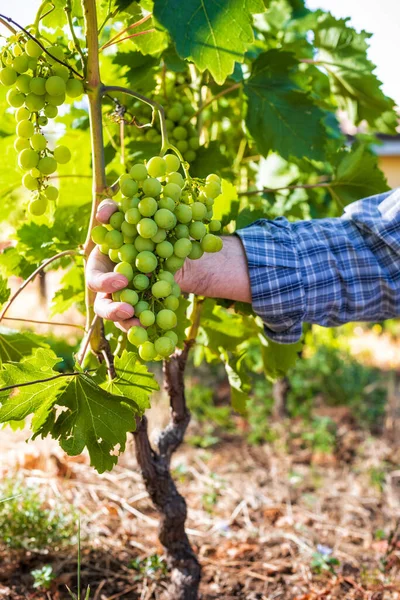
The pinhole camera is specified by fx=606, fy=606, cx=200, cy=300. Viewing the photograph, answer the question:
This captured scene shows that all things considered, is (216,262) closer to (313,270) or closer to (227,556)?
(313,270)

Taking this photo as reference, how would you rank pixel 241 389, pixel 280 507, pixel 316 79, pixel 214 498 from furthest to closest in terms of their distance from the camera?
1. pixel 280 507
2. pixel 214 498
3. pixel 316 79
4. pixel 241 389

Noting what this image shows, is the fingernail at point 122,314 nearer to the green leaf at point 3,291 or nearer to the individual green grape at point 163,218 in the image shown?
the individual green grape at point 163,218

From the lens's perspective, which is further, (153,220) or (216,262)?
(216,262)

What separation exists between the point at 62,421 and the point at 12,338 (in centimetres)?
42

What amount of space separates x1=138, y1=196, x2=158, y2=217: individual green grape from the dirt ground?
1.37 meters

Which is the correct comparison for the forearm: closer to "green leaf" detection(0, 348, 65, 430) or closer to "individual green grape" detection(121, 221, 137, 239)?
"individual green grape" detection(121, 221, 137, 239)

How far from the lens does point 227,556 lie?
231cm

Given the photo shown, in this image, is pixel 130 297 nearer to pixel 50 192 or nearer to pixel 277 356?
pixel 50 192

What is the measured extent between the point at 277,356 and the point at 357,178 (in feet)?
2.01

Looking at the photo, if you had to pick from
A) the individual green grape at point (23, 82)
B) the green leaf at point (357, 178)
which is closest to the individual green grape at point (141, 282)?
the individual green grape at point (23, 82)

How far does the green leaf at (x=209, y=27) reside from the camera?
3.80 ft

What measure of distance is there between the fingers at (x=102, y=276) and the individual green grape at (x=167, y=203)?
15 centimetres

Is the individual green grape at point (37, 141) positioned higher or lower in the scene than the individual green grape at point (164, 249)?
higher

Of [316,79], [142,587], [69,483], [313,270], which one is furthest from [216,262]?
[69,483]
